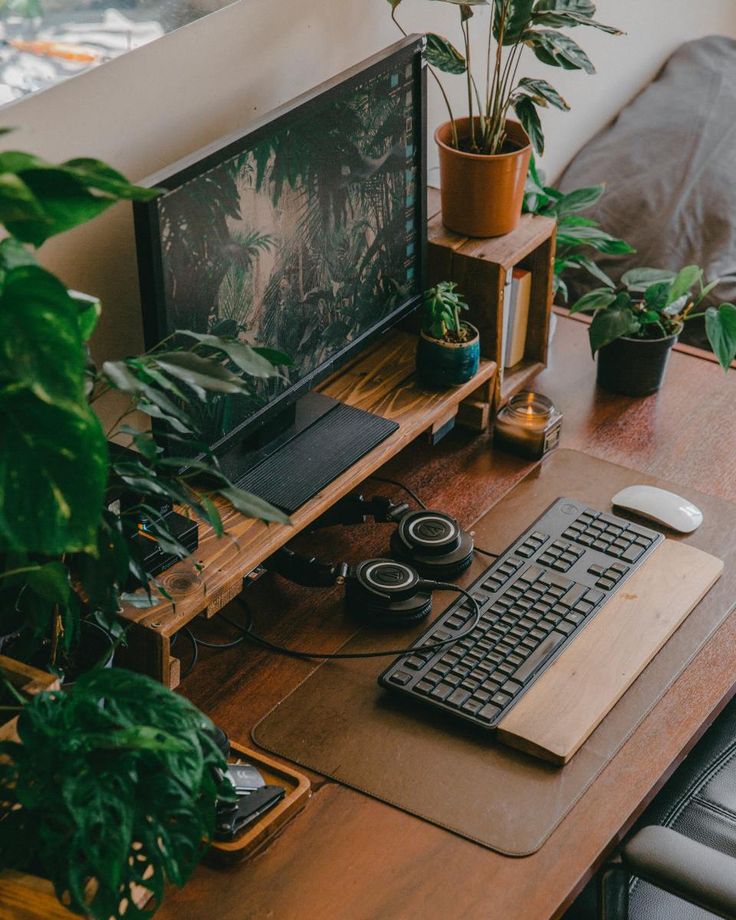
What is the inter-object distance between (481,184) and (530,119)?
12cm

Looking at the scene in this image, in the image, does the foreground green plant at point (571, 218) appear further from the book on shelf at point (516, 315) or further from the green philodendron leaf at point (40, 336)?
the green philodendron leaf at point (40, 336)

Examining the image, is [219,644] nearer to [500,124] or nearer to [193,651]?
[193,651]

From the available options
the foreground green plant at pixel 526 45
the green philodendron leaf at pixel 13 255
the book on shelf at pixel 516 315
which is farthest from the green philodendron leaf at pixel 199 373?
the book on shelf at pixel 516 315

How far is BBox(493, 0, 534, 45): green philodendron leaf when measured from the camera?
1.77 m

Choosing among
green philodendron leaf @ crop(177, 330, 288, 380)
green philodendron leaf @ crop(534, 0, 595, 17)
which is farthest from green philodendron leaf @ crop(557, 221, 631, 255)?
green philodendron leaf @ crop(177, 330, 288, 380)

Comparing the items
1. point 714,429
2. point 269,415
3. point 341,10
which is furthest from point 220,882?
point 341,10

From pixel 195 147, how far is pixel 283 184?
0.54 ft

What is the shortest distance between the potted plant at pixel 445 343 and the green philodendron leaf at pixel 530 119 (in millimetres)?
253

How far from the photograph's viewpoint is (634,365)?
2.05m

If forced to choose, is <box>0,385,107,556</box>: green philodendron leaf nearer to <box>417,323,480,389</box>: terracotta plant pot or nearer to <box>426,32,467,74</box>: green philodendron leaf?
<box>417,323,480,389</box>: terracotta plant pot

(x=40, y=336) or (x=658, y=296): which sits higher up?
(x=40, y=336)

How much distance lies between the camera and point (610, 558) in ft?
5.61

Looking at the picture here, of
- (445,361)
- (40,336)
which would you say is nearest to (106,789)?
(40,336)

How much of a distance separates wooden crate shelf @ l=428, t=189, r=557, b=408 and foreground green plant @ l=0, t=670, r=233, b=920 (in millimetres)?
1029
